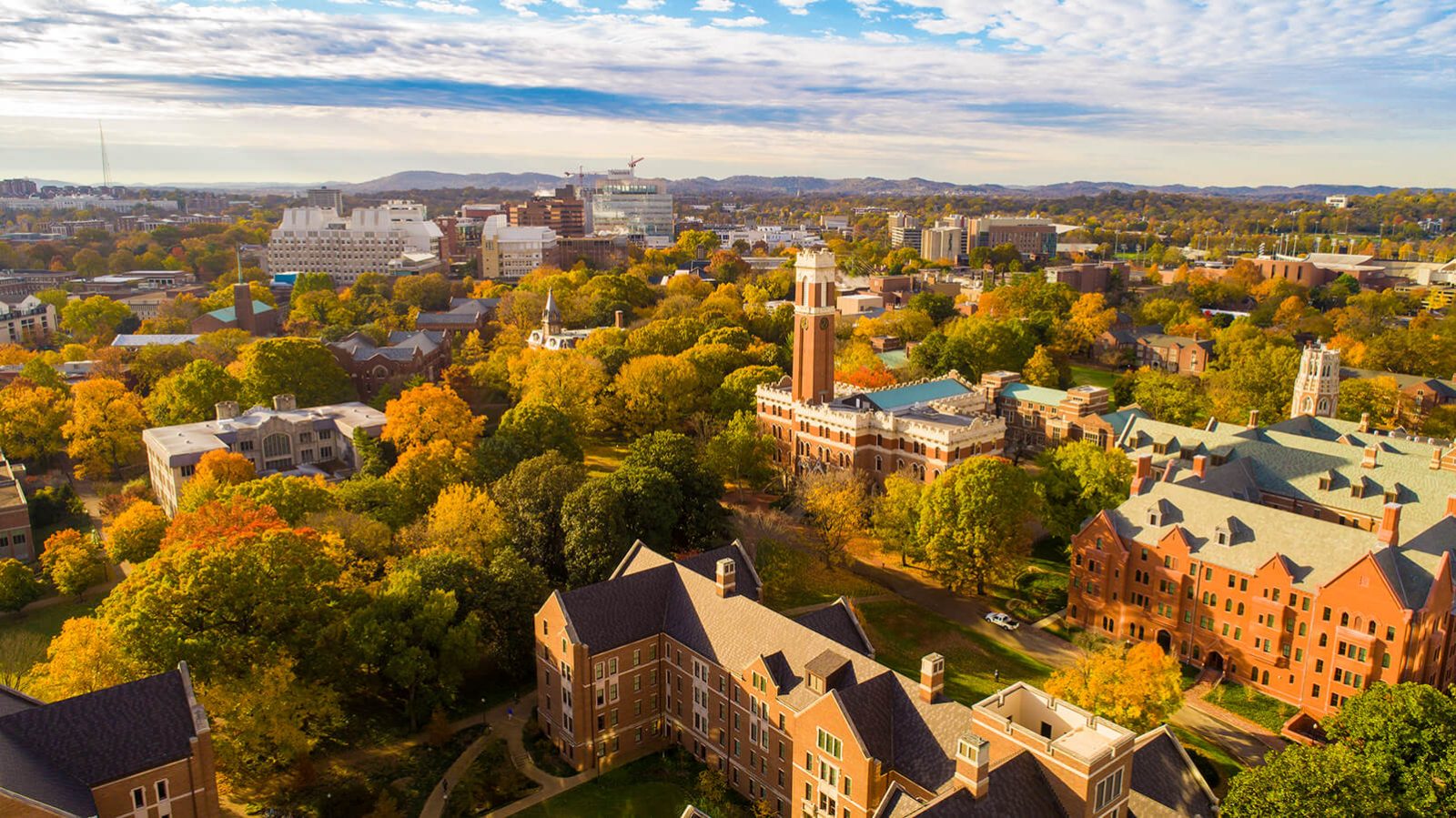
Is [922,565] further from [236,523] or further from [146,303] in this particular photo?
[146,303]

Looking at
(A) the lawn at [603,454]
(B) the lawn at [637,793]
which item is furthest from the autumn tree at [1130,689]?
(A) the lawn at [603,454]

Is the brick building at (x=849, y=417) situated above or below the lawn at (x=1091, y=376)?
above

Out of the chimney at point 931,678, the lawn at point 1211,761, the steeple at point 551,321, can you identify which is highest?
the steeple at point 551,321

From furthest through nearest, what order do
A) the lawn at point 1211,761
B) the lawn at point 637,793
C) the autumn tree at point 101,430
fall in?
the autumn tree at point 101,430 → the lawn at point 1211,761 → the lawn at point 637,793

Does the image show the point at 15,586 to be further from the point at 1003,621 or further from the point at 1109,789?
the point at 1109,789

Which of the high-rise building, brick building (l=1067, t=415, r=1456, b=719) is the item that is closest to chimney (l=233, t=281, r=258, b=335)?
brick building (l=1067, t=415, r=1456, b=719)

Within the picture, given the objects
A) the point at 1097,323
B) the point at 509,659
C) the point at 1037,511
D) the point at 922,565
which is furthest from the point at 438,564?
the point at 1097,323

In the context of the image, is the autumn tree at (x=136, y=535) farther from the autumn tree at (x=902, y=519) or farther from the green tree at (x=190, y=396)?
the autumn tree at (x=902, y=519)

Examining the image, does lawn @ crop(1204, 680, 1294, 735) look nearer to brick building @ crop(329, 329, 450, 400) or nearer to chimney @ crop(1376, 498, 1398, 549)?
chimney @ crop(1376, 498, 1398, 549)
